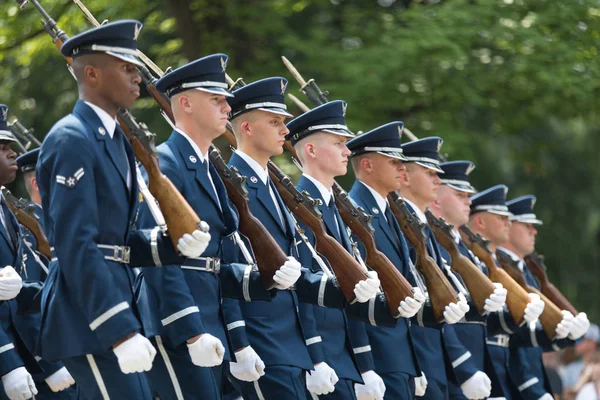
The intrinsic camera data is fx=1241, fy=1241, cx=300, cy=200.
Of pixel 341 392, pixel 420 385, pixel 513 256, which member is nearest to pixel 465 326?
pixel 420 385

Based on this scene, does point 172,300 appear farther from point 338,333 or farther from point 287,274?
point 338,333

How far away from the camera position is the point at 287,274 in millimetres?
6637

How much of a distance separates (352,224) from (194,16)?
279 inches

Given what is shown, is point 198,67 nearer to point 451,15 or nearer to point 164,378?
point 164,378

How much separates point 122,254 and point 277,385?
1.64 m

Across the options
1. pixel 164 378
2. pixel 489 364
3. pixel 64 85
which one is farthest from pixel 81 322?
pixel 64 85

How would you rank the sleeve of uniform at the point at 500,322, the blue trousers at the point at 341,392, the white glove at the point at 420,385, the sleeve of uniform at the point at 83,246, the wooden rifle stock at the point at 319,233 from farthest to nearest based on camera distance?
the sleeve of uniform at the point at 500,322
the white glove at the point at 420,385
the blue trousers at the point at 341,392
the wooden rifle stock at the point at 319,233
the sleeve of uniform at the point at 83,246

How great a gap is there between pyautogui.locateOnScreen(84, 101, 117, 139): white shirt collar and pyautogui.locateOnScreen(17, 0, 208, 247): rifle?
27cm

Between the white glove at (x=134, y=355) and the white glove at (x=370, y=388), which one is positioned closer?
the white glove at (x=134, y=355)

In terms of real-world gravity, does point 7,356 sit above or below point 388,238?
above

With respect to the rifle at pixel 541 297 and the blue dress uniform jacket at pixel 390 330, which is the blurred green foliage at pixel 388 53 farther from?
the blue dress uniform jacket at pixel 390 330

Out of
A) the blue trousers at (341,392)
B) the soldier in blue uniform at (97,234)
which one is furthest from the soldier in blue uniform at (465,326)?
the soldier in blue uniform at (97,234)

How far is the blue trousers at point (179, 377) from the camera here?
617 cm

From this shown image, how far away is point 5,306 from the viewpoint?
7.22 m
